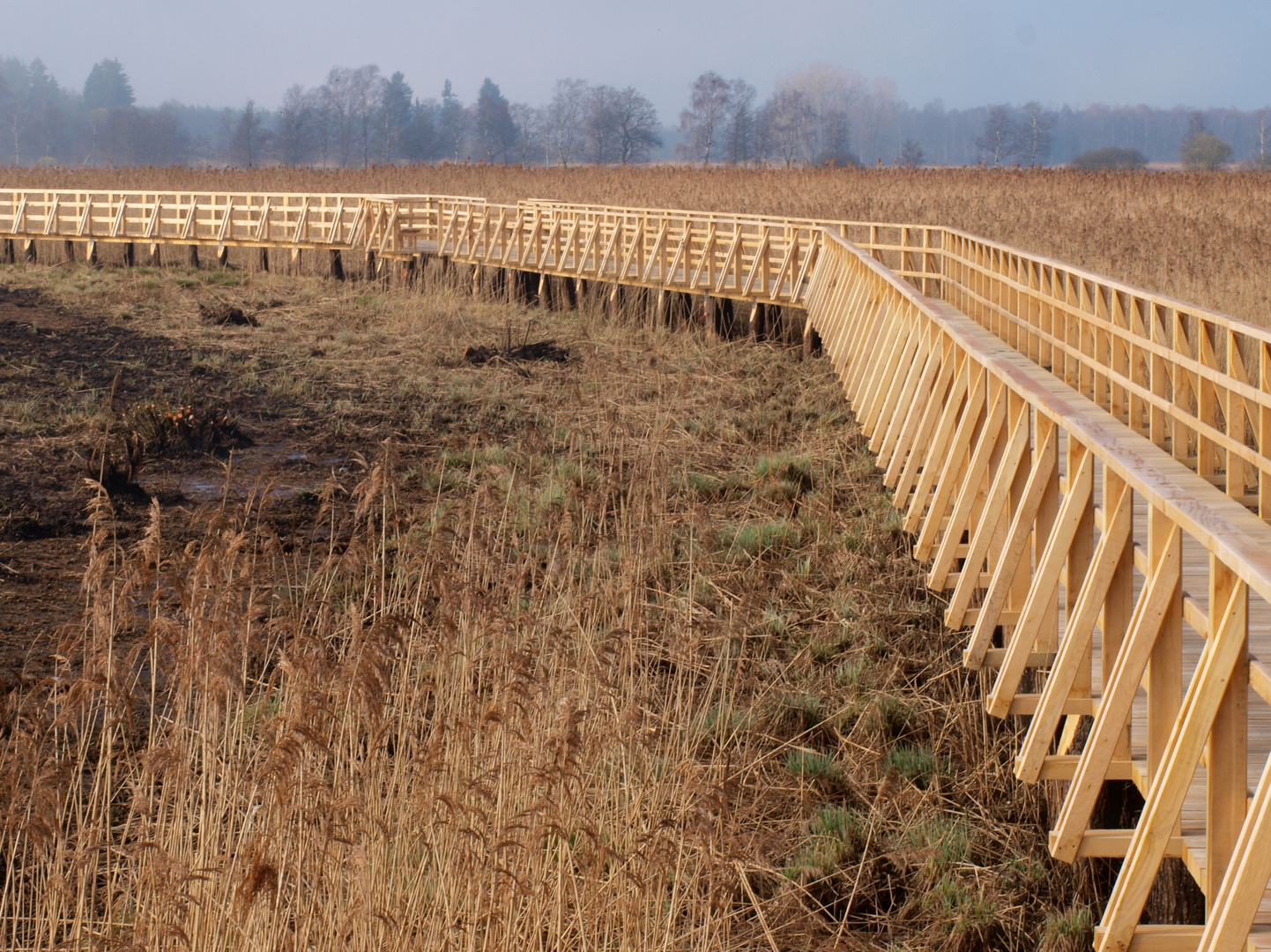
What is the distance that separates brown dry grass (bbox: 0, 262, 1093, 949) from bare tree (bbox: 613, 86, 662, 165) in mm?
128857

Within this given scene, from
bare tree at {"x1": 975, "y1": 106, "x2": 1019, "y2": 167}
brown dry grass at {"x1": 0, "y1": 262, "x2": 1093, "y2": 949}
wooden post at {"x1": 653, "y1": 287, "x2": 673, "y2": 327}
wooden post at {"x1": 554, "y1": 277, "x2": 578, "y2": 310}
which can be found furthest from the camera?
bare tree at {"x1": 975, "y1": 106, "x2": 1019, "y2": 167}

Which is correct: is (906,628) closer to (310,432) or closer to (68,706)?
(68,706)

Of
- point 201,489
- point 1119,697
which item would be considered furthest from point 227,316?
point 1119,697

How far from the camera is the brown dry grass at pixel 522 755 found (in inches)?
131

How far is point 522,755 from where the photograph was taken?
13.5 feet

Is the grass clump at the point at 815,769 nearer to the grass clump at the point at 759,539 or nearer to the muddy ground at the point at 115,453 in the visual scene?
the muddy ground at the point at 115,453

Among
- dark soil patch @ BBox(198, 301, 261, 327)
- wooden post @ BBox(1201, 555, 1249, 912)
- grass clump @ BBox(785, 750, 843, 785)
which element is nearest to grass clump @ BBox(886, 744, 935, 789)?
grass clump @ BBox(785, 750, 843, 785)

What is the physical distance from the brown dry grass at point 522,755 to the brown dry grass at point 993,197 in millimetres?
7720

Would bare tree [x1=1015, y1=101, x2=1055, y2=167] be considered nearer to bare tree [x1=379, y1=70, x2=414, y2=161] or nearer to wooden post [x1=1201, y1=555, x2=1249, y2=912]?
bare tree [x1=379, y1=70, x2=414, y2=161]

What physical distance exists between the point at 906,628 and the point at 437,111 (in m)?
203

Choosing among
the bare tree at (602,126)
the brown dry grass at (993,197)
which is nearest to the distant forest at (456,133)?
the bare tree at (602,126)

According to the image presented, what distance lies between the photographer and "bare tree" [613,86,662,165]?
135375mm

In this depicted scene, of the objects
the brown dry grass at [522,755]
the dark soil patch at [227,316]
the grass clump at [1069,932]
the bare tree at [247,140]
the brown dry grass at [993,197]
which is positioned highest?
the bare tree at [247,140]

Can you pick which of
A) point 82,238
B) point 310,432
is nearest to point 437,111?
point 82,238
